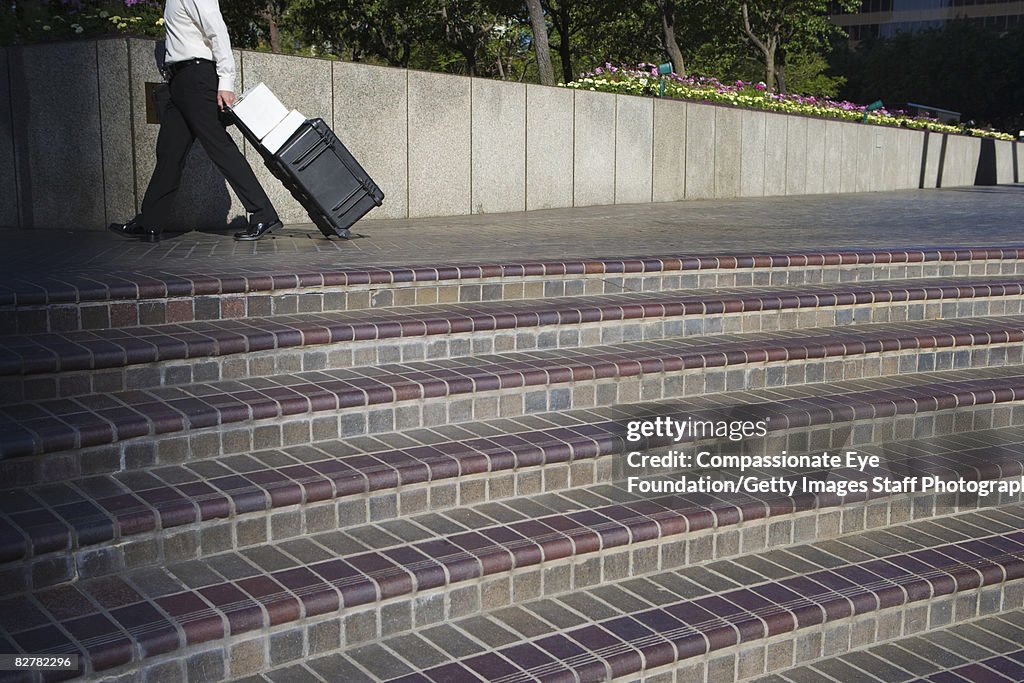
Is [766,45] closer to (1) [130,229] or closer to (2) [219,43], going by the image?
(2) [219,43]

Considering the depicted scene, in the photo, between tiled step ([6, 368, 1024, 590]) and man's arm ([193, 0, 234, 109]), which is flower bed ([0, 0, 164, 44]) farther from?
tiled step ([6, 368, 1024, 590])

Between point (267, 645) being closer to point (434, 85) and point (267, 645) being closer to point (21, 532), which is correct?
point (21, 532)

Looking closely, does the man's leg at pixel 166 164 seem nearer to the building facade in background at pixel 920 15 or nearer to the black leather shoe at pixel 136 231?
the black leather shoe at pixel 136 231

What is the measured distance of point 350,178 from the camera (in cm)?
771

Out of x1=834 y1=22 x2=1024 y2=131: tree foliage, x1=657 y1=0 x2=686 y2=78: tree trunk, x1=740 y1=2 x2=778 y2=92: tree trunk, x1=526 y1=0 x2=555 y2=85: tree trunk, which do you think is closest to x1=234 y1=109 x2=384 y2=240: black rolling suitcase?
x1=526 y1=0 x2=555 y2=85: tree trunk

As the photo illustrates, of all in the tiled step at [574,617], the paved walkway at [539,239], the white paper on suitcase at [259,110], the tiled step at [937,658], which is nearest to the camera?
the tiled step at [574,617]

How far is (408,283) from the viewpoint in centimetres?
584

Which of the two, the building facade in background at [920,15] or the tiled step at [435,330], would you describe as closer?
the tiled step at [435,330]

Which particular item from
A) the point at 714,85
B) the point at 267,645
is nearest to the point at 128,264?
the point at 267,645

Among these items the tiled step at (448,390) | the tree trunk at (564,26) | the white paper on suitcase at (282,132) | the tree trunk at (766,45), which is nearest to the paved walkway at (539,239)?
the white paper on suitcase at (282,132)

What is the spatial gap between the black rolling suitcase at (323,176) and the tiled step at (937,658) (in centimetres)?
502

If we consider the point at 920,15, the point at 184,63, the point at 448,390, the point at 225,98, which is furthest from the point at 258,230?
→ the point at 920,15

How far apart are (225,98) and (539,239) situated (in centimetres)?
265

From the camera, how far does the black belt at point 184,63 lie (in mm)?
6984
